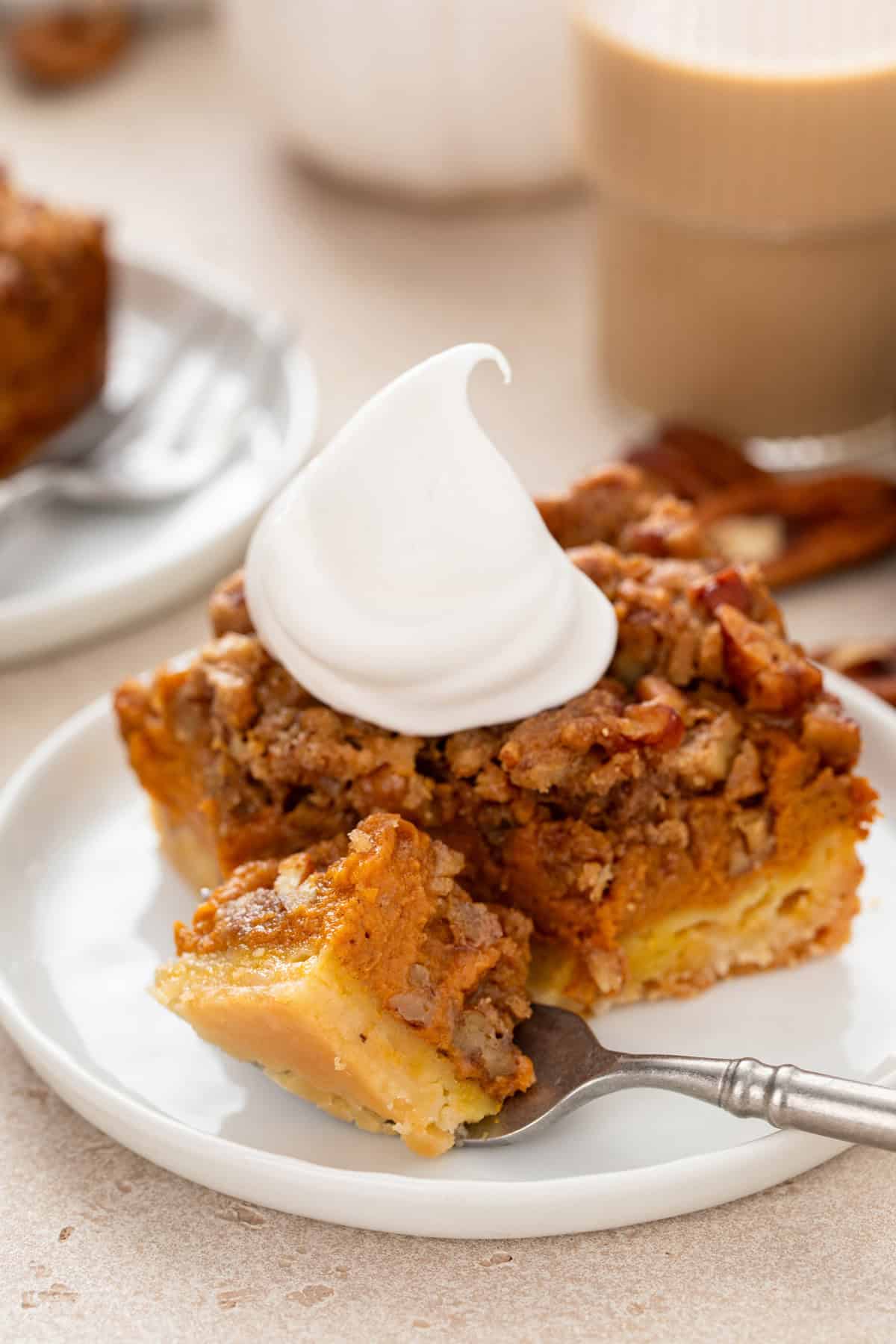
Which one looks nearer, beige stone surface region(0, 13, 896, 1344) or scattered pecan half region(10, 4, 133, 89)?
beige stone surface region(0, 13, 896, 1344)

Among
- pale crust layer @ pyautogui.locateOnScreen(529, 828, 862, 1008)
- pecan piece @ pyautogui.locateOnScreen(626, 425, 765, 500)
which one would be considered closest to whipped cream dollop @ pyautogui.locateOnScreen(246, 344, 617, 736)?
pale crust layer @ pyautogui.locateOnScreen(529, 828, 862, 1008)

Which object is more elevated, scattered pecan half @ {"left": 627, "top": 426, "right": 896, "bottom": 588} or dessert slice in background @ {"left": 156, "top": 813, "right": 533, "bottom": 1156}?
dessert slice in background @ {"left": 156, "top": 813, "right": 533, "bottom": 1156}

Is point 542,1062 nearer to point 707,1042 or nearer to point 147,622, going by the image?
point 707,1042

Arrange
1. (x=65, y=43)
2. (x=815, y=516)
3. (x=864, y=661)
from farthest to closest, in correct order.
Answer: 1. (x=65, y=43)
2. (x=815, y=516)
3. (x=864, y=661)

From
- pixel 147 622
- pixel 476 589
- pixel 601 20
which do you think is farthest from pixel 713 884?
pixel 601 20

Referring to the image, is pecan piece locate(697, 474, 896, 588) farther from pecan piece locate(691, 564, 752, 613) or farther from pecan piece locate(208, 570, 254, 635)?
pecan piece locate(208, 570, 254, 635)

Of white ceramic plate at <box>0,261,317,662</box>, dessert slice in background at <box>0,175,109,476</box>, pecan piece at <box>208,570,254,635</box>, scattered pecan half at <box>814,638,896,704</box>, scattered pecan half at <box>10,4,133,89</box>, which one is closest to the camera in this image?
pecan piece at <box>208,570,254,635</box>

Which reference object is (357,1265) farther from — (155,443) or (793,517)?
(155,443)

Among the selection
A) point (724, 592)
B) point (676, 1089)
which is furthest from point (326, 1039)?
point (724, 592)
